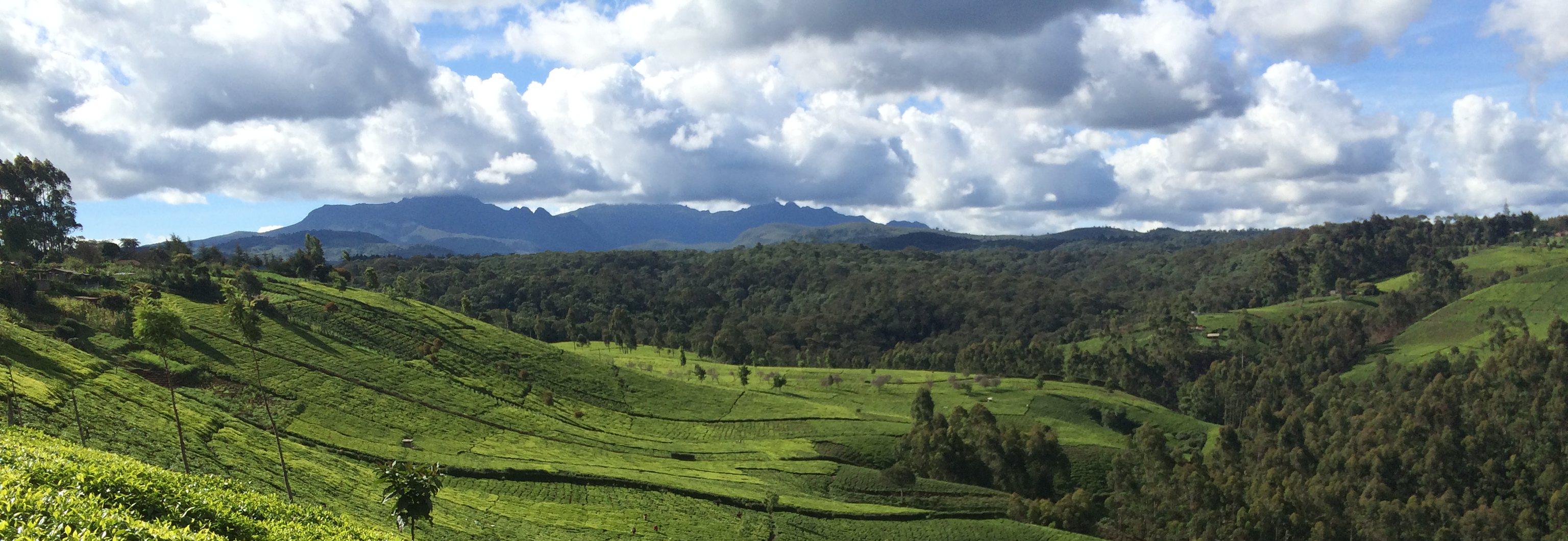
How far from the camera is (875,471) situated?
130 metres

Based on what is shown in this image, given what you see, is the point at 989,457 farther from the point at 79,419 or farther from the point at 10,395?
the point at 10,395

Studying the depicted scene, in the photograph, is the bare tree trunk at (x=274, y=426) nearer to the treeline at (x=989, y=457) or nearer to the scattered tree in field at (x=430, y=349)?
the scattered tree in field at (x=430, y=349)

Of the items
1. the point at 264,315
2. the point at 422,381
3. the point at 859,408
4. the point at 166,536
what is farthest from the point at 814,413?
the point at 166,536

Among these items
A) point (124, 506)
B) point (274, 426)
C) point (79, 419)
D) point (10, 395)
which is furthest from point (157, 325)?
point (124, 506)

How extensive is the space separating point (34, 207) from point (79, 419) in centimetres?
13261

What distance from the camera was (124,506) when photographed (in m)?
24.9

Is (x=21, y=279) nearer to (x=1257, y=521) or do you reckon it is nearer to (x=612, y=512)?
(x=612, y=512)

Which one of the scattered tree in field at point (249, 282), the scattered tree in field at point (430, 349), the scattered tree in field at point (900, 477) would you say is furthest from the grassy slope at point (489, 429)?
the scattered tree in field at point (249, 282)

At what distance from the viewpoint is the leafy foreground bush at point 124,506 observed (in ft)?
61.9

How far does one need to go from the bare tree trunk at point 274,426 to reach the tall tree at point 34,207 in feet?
226

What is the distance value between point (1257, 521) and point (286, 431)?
12369 cm

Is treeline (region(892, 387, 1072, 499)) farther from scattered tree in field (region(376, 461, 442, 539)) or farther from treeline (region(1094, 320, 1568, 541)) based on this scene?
scattered tree in field (region(376, 461, 442, 539))

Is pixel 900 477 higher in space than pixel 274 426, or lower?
lower

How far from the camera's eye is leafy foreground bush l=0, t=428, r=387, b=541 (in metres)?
18.9
